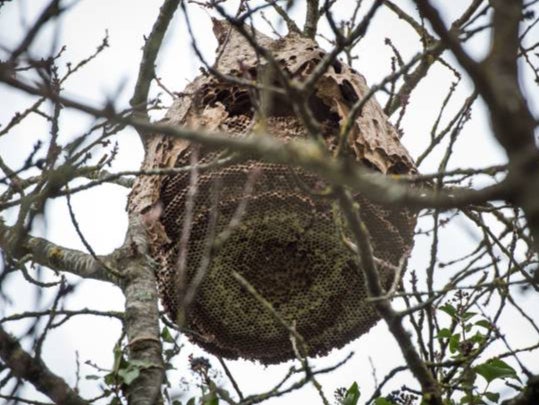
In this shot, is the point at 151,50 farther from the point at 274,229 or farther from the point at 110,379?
the point at 110,379

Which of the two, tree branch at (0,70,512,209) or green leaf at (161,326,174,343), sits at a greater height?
green leaf at (161,326,174,343)

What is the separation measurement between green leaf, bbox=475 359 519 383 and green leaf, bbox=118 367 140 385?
3.62 ft

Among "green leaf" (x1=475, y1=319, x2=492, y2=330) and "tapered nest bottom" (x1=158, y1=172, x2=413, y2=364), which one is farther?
"green leaf" (x1=475, y1=319, x2=492, y2=330)

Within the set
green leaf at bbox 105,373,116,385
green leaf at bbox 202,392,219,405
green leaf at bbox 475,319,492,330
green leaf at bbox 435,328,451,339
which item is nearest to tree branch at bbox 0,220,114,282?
green leaf at bbox 105,373,116,385

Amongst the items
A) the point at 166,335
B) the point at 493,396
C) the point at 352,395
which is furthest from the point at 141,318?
the point at 493,396

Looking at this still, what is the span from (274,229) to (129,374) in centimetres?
66

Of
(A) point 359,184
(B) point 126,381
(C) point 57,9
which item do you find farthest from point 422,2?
(B) point 126,381

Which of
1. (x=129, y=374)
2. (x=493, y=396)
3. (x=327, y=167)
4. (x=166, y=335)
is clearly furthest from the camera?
(x=166, y=335)

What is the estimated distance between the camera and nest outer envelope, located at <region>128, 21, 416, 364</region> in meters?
2.32

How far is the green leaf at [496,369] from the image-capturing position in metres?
2.37

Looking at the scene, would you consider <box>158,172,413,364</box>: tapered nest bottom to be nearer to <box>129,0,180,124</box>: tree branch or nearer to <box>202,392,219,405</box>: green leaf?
<box>202,392,219,405</box>: green leaf

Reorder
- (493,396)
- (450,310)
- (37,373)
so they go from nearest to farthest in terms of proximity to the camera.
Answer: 1. (37,373)
2. (493,396)
3. (450,310)

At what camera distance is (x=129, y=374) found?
1965 mm

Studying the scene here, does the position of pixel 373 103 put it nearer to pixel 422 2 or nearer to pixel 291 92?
pixel 291 92
